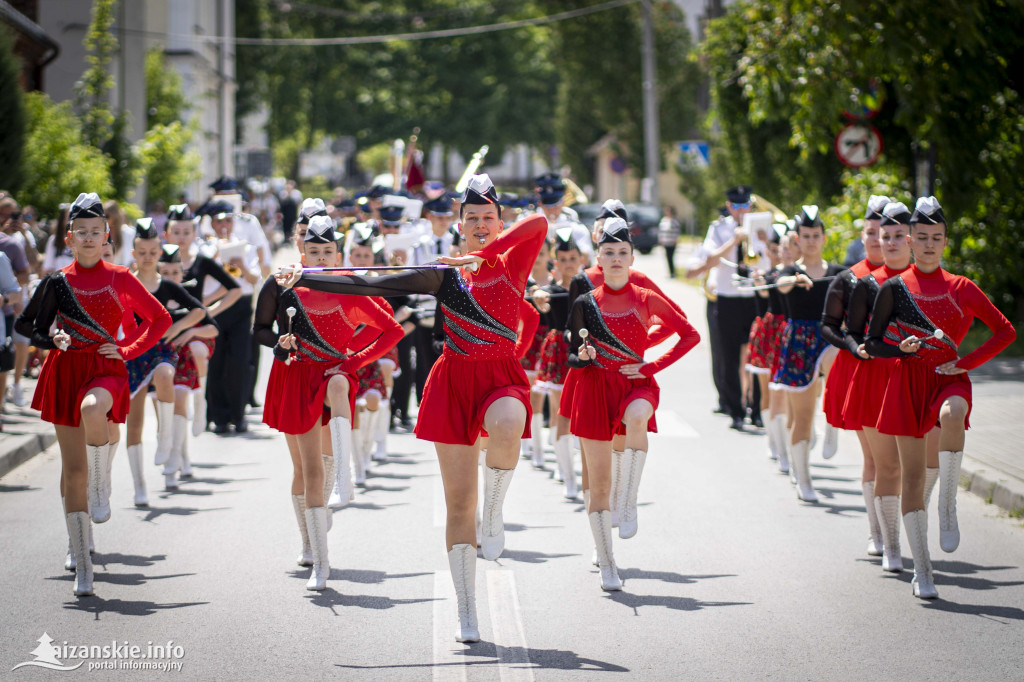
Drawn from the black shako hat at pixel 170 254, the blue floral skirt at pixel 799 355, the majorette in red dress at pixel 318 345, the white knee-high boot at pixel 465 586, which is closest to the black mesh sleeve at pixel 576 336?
the majorette in red dress at pixel 318 345

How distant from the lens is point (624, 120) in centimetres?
5647

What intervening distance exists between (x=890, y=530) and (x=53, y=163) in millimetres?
15695

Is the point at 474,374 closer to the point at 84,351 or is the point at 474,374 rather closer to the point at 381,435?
the point at 84,351

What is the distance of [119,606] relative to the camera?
277 inches

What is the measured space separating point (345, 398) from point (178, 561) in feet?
5.11

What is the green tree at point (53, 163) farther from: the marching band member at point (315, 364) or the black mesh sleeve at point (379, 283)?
the black mesh sleeve at point (379, 283)

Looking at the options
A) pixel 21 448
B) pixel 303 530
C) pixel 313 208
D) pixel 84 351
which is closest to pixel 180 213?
pixel 21 448

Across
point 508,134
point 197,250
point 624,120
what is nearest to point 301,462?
point 197,250

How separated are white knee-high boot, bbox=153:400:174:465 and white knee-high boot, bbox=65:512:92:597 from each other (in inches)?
123

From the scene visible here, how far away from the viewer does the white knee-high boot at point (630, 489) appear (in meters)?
7.69

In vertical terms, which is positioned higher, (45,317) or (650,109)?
(650,109)

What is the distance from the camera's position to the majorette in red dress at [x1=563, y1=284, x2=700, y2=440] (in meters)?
7.49

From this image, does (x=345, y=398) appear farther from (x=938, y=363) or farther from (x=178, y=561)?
(x=938, y=363)

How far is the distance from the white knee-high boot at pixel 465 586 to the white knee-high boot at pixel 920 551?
2.47 metres
